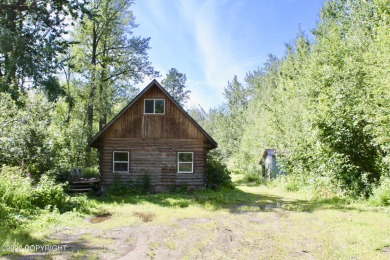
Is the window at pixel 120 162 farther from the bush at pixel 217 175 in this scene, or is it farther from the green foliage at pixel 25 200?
the green foliage at pixel 25 200

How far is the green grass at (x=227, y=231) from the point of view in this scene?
7941 mm

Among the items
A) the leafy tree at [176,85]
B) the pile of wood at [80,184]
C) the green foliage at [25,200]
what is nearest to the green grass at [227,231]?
the green foliage at [25,200]

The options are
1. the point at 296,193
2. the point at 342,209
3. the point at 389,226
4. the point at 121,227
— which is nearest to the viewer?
the point at 389,226

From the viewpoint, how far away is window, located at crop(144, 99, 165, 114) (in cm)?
2113

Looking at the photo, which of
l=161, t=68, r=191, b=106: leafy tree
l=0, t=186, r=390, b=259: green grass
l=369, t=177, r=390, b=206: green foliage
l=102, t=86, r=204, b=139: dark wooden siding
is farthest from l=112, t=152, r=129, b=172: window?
l=161, t=68, r=191, b=106: leafy tree

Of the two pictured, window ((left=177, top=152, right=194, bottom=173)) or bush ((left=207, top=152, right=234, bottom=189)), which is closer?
window ((left=177, top=152, right=194, bottom=173))

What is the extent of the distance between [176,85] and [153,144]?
29.3m

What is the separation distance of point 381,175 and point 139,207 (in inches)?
472

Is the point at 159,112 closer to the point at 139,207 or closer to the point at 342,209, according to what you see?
the point at 139,207

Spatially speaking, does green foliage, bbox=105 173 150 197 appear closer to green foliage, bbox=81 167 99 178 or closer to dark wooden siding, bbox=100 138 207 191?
dark wooden siding, bbox=100 138 207 191

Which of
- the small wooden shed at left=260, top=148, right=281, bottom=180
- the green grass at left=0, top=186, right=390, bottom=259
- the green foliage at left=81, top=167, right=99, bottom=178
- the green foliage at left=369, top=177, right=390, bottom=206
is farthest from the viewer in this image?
the small wooden shed at left=260, top=148, right=281, bottom=180

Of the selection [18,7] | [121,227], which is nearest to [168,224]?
[121,227]

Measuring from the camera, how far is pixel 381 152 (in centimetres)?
1518

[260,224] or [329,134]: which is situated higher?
[329,134]
